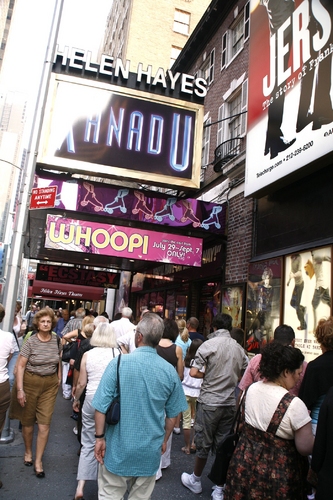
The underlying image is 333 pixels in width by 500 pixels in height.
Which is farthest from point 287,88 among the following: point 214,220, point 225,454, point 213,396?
point 225,454

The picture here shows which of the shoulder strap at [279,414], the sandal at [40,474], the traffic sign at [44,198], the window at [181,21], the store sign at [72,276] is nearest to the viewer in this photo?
the shoulder strap at [279,414]

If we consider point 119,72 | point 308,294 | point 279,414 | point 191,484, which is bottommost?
point 191,484

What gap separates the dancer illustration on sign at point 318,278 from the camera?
6922 millimetres

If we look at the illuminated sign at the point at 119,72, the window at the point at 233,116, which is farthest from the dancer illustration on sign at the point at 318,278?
the illuminated sign at the point at 119,72

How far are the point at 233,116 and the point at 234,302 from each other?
573 cm

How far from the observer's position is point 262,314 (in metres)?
8.76

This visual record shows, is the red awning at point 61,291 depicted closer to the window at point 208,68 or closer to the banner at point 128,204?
the banner at point 128,204

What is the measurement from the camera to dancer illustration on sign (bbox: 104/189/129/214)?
9805 mm

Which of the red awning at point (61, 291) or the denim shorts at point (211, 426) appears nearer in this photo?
the denim shorts at point (211, 426)

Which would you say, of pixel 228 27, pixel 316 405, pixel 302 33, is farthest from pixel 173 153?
pixel 316 405

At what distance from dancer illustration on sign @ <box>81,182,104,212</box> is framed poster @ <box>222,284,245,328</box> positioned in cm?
393

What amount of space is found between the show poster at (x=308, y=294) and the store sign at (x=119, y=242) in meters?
2.89

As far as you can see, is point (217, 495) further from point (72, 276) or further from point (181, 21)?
point (181, 21)

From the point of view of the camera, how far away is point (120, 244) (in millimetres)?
9719
